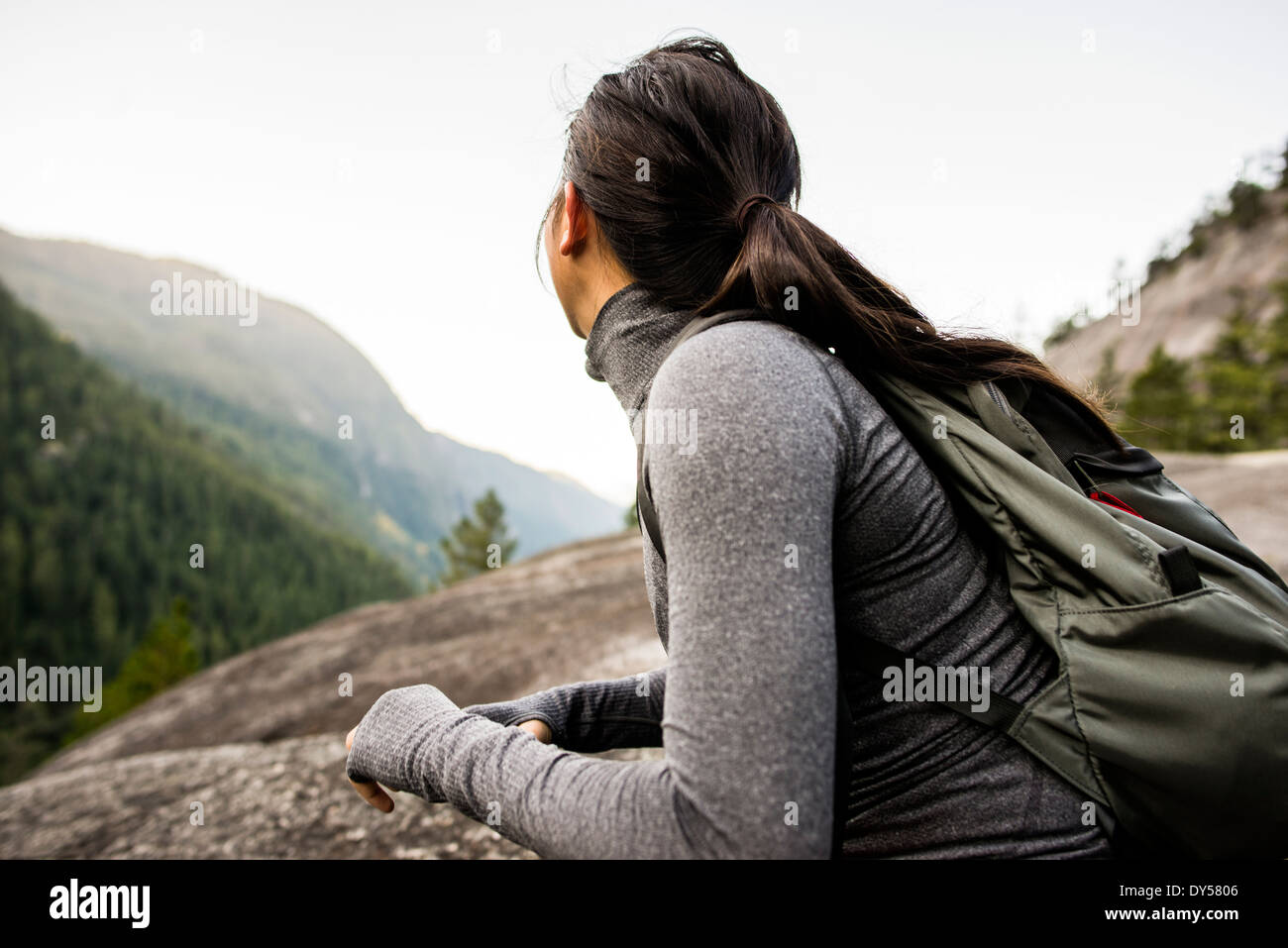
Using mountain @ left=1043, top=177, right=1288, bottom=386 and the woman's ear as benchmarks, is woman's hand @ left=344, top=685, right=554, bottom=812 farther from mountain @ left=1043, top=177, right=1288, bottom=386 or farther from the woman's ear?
mountain @ left=1043, top=177, right=1288, bottom=386

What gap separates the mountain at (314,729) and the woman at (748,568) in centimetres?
357

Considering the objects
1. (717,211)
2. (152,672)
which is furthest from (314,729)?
(152,672)

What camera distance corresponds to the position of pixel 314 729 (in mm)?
8047

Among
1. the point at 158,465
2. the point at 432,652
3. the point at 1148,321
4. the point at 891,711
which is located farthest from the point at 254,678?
the point at 158,465

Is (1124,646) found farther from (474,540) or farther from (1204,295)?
(1204,295)

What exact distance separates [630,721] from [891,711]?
720mm

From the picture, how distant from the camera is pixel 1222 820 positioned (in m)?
1.20

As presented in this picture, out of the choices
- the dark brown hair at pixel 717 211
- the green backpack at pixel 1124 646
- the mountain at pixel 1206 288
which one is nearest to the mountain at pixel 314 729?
the green backpack at pixel 1124 646

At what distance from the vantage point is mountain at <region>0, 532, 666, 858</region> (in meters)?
5.28

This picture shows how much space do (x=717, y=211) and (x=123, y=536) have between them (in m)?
105

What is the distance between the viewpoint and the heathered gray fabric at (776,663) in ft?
3.21

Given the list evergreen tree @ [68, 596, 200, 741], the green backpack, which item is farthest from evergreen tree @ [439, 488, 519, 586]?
the green backpack

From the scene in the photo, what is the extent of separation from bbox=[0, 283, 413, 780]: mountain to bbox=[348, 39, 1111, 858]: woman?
77.9m
